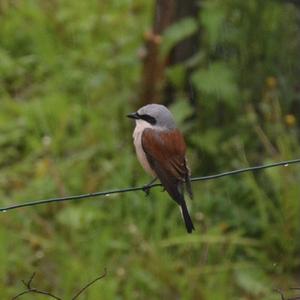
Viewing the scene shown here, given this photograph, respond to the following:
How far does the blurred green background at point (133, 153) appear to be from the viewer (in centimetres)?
526

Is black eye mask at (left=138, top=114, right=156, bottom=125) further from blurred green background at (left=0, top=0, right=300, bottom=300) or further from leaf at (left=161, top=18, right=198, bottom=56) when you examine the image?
leaf at (left=161, top=18, right=198, bottom=56)

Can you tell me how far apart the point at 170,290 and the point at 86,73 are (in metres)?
2.62

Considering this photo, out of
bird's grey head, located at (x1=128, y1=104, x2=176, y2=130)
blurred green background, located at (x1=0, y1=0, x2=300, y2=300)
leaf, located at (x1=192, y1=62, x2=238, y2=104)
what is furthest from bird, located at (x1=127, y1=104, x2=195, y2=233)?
leaf, located at (x1=192, y1=62, x2=238, y2=104)

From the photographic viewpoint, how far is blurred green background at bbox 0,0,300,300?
526 centimetres

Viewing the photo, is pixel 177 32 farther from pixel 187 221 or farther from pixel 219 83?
pixel 187 221

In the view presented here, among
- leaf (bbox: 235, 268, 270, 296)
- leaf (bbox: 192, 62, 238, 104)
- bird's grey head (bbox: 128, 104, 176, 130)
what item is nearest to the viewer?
bird's grey head (bbox: 128, 104, 176, 130)

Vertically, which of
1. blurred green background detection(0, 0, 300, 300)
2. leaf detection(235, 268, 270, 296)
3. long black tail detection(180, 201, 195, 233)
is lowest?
leaf detection(235, 268, 270, 296)

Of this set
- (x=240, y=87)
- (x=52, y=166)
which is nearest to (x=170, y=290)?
(x=52, y=166)

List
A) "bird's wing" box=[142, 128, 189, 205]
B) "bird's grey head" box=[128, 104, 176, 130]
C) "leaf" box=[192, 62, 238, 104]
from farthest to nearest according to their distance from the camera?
"leaf" box=[192, 62, 238, 104] < "bird's grey head" box=[128, 104, 176, 130] < "bird's wing" box=[142, 128, 189, 205]

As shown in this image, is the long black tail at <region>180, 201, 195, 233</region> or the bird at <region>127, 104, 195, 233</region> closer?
the long black tail at <region>180, 201, 195, 233</region>

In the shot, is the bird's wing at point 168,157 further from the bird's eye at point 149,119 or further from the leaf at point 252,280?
the leaf at point 252,280

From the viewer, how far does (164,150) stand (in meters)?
4.26

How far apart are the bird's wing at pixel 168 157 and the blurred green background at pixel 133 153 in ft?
2.77

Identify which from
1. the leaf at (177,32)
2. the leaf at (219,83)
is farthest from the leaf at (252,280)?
the leaf at (177,32)
